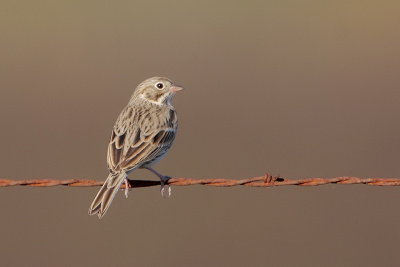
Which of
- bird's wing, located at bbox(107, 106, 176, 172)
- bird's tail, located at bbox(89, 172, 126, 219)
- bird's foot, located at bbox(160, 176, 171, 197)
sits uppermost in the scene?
bird's wing, located at bbox(107, 106, 176, 172)

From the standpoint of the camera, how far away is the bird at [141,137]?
8992 mm

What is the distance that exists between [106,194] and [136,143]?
2.87ft

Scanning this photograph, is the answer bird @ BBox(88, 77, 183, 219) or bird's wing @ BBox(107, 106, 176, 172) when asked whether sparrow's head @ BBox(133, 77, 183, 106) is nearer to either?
bird @ BBox(88, 77, 183, 219)

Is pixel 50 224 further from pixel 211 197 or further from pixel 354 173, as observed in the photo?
pixel 354 173

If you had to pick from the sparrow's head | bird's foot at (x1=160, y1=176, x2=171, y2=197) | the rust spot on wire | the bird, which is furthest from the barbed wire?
the sparrow's head

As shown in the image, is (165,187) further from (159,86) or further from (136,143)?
(159,86)

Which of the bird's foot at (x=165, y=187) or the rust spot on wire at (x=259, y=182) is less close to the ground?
the bird's foot at (x=165, y=187)

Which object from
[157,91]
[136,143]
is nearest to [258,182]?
[136,143]

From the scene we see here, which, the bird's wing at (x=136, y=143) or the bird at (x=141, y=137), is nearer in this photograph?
the bird at (x=141, y=137)

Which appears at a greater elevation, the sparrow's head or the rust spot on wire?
the sparrow's head

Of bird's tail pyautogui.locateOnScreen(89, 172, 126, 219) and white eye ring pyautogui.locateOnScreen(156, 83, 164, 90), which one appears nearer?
bird's tail pyautogui.locateOnScreen(89, 172, 126, 219)

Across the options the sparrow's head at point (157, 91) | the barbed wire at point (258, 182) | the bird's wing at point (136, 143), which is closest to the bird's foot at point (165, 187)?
the bird's wing at point (136, 143)

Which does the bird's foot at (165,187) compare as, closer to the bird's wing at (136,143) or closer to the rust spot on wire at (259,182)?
the bird's wing at (136,143)

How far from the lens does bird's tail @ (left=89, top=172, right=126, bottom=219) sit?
876 cm
